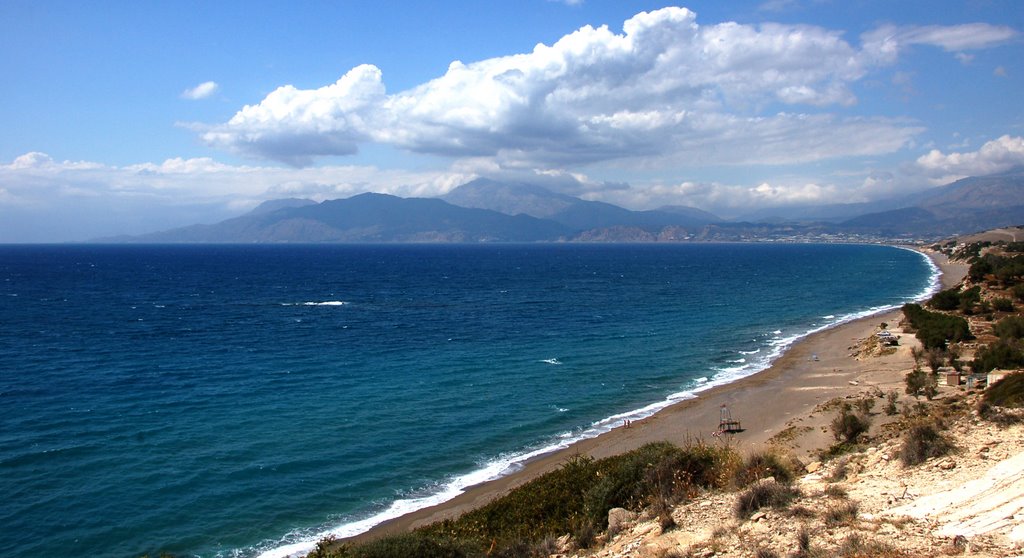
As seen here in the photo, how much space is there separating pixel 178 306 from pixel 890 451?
81.3 metres

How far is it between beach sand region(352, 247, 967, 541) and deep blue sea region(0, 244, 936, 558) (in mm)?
1388

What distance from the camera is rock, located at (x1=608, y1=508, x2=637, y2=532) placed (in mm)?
13453

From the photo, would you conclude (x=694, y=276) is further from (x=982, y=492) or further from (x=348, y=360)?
(x=982, y=492)

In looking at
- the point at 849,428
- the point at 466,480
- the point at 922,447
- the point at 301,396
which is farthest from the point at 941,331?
the point at 301,396

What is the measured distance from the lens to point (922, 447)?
15.2 meters

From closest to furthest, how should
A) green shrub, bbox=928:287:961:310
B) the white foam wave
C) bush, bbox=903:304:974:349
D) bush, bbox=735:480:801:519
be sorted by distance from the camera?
bush, bbox=735:480:801:519
the white foam wave
bush, bbox=903:304:974:349
green shrub, bbox=928:287:961:310

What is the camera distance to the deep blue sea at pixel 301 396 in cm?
2252

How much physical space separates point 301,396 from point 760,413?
2604cm

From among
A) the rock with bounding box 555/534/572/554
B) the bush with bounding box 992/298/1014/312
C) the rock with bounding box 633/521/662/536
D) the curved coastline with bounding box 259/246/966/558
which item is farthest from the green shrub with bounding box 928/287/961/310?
the rock with bounding box 555/534/572/554

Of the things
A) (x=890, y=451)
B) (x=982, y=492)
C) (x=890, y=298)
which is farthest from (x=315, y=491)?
(x=890, y=298)

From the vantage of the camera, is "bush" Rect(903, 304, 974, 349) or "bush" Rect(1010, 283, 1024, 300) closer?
"bush" Rect(903, 304, 974, 349)

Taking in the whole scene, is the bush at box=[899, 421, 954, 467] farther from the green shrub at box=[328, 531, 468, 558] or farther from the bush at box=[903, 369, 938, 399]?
the bush at box=[903, 369, 938, 399]

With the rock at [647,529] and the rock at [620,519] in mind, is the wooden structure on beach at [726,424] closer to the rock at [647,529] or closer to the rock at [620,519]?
the rock at [620,519]

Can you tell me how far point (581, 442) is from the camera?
2998 centimetres
